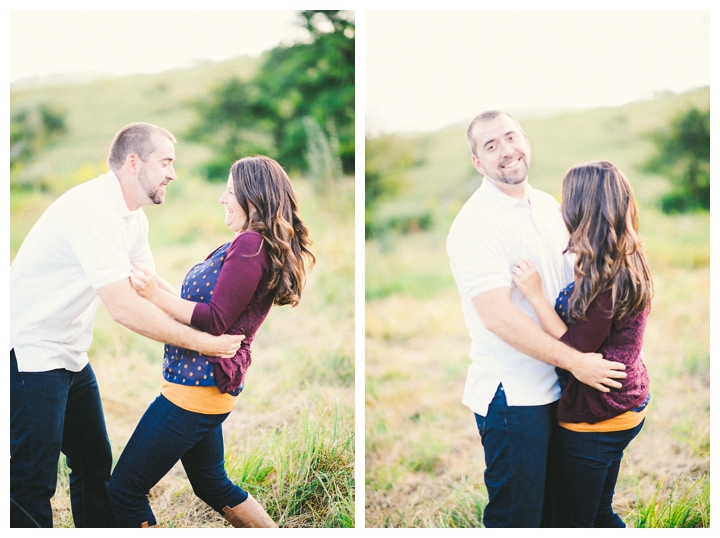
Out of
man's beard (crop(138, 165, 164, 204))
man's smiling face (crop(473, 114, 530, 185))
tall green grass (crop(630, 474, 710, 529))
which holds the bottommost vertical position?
tall green grass (crop(630, 474, 710, 529))

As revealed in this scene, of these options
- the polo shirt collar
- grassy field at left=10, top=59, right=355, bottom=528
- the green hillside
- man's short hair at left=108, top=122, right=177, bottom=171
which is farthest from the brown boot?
the green hillside

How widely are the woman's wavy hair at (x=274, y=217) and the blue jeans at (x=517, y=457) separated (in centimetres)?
73

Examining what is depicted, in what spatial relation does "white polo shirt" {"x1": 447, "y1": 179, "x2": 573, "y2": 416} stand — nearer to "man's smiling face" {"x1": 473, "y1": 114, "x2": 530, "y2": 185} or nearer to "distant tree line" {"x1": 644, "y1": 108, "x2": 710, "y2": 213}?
"man's smiling face" {"x1": 473, "y1": 114, "x2": 530, "y2": 185}

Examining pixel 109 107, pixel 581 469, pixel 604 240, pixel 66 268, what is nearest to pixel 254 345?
pixel 109 107

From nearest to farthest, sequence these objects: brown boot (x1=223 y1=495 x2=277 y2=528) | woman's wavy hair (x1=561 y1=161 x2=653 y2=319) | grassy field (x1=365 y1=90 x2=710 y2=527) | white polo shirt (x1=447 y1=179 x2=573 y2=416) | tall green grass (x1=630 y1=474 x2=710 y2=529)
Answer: woman's wavy hair (x1=561 y1=161 x2=653 y2=319) → white polo shirt (x1=447 y1=179 x2=573 y2=416) → brown boot (x1=223 y1=495 x2=277 y2=528) → tall green grass (x1=630 y1=474 x2=710 y2=529) → grassy field (x1=365 y1=90 x2=710 y2=527)

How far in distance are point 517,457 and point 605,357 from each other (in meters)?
0.40

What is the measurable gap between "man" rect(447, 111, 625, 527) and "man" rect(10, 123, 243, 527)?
30.5 inches

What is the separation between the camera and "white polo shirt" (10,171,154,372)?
6.42 feet

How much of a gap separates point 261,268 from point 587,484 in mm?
1192

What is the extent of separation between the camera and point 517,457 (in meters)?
1.95

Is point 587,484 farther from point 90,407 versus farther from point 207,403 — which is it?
point 90,407

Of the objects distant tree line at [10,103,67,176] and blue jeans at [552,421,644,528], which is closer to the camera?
blue jeans at [552,421,644,528]

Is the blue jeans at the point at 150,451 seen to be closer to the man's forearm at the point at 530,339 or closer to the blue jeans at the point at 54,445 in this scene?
the blue jeans at the point at 54,445

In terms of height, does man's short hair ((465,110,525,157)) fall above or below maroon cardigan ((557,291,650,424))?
above
